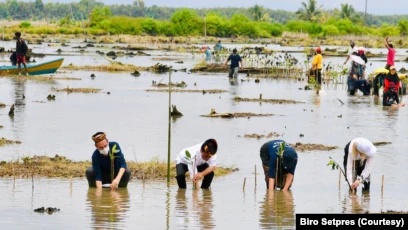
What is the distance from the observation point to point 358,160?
46.4 feet

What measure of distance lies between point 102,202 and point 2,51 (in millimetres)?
50508

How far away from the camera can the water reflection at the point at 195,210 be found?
12.1 m

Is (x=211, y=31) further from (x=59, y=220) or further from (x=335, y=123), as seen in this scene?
(x=59, y=220)

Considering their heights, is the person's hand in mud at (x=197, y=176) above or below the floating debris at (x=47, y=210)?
above

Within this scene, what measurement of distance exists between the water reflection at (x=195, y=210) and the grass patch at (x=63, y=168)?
150cm

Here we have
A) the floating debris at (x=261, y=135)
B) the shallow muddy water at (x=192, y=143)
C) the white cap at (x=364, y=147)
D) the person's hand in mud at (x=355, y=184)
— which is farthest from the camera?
the floating debris at (x=261, y=135)

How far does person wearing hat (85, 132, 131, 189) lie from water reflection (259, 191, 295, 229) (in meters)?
1.91

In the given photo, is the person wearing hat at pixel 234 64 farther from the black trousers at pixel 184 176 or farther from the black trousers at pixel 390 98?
the black trousers at pixel 184 176

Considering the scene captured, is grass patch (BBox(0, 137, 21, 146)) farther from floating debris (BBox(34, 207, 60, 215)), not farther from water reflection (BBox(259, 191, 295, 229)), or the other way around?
floating debris (BBox(34, 207, 60, 215))

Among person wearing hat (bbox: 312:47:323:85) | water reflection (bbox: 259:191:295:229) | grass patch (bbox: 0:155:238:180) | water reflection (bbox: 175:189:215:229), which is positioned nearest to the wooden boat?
person wearing hat (bbox: 312:47:323:85)

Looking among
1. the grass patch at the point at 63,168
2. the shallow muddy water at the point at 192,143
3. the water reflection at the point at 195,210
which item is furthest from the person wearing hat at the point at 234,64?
the water reflection at the point at 195,210

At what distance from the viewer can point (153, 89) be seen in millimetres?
36688

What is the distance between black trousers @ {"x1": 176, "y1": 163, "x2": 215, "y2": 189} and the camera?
14.3 meters

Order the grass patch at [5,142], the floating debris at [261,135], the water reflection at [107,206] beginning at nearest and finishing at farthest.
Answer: the water reflection at [107,206]
the grass patch at [5,142]
the floating debris at [261,135]
